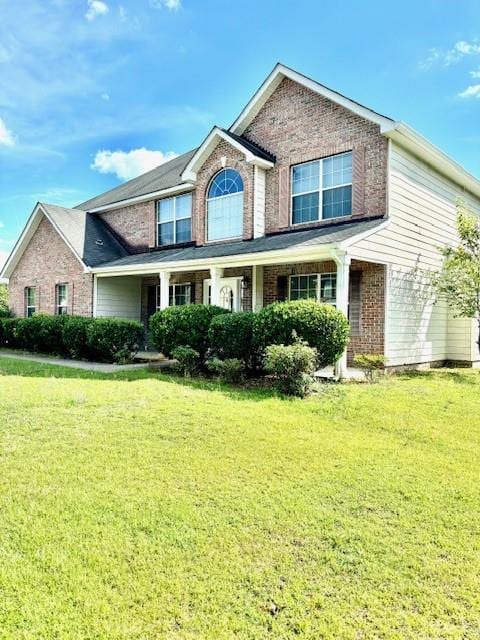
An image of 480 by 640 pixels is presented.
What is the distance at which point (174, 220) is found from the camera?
17.0 metres

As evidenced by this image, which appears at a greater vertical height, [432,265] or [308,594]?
[432,265]

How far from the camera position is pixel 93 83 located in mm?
15750

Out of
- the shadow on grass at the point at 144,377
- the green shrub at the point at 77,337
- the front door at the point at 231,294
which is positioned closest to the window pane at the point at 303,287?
the front door at the point at 231,294

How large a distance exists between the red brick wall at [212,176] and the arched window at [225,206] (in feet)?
0.60

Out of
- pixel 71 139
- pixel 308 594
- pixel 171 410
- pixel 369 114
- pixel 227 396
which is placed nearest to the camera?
pixel 308 594

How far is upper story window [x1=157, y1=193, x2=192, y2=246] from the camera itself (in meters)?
16.5

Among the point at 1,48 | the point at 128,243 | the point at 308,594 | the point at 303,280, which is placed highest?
the point at 1,48

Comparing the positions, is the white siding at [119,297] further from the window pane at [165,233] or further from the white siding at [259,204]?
the white siding at [259,204]

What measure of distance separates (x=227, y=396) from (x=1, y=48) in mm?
12168

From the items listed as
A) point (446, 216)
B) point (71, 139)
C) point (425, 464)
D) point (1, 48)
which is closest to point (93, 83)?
point (1, 48)

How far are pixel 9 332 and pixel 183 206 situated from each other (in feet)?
28.8

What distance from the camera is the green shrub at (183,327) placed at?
1083cm

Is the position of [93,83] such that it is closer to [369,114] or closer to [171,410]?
[369,114]

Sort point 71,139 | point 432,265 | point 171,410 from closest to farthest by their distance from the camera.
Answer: point 171,410 < point 432,265 < point 71,139
